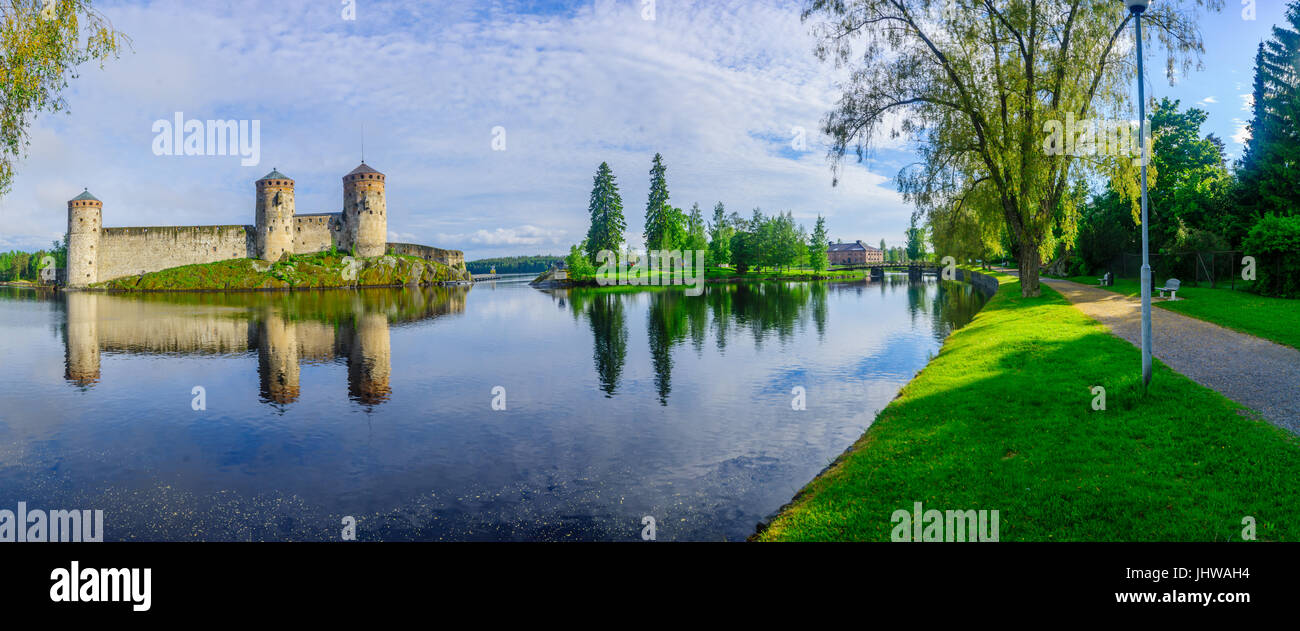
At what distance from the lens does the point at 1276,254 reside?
2538 centimetres

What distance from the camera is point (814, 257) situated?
111312mm

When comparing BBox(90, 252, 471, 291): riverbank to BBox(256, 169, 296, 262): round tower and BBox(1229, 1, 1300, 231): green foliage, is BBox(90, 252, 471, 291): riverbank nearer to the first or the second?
BBox(256, 169, 296, 262): round tower

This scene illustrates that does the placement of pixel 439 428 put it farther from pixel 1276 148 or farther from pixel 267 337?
pixel 1276 148

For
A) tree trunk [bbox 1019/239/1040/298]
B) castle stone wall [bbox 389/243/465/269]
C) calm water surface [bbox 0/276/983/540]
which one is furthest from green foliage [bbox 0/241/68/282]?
tree trunk [bbox 1019/239/1040/298]

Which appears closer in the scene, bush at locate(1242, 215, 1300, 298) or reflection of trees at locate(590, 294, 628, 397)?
reflection of trees at locate(590, 294, 628, 397)

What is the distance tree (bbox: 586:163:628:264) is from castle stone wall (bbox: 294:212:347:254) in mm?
37128

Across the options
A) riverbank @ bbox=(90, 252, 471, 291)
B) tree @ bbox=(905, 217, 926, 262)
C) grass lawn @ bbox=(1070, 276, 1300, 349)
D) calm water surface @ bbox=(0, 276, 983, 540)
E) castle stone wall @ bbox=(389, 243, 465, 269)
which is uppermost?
tree @ bbox=(905, 217, 926, 262)

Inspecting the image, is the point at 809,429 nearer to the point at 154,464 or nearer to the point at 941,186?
the point at 154,464

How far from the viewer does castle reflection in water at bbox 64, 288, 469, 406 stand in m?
20.5

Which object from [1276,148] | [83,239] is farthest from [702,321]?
[83,239]

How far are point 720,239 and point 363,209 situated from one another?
58941 mm

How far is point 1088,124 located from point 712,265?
81.9 metres
